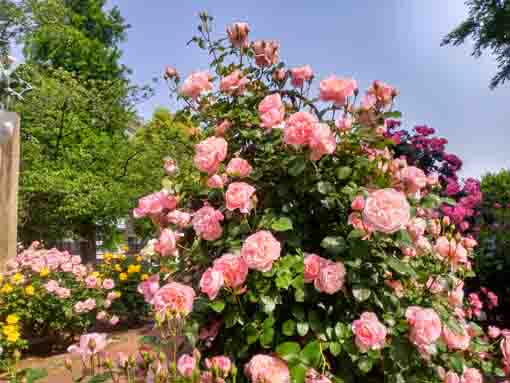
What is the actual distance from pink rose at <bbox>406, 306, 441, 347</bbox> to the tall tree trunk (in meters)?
11.0

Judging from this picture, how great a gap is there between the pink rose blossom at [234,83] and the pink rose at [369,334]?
3.47 ft

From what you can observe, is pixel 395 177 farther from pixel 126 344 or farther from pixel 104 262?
pixel 104 262

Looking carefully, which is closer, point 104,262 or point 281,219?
point 281,219

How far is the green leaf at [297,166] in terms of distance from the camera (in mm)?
1271

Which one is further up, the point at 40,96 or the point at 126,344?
the point at 40,96

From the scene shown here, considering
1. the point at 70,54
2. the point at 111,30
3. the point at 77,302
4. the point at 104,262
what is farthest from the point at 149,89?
the point at 77,302

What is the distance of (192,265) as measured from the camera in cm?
150

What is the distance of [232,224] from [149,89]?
14.3 meters

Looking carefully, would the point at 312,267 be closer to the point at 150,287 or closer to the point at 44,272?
the point at 150,287

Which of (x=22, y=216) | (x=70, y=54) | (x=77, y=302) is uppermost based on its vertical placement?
(x=70, y=54)

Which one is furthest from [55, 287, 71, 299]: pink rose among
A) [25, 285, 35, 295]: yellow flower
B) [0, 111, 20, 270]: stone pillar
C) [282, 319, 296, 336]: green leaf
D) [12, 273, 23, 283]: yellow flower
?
[282, 319, 296, 336]: green leaf

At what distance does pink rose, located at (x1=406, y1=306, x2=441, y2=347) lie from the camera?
1146 mm

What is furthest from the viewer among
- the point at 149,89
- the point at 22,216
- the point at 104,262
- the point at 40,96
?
the point at 149,89

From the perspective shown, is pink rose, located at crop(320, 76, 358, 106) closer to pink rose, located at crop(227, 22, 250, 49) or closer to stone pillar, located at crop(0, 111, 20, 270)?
pink rose, located at crop(227, 22, 250, 49)
